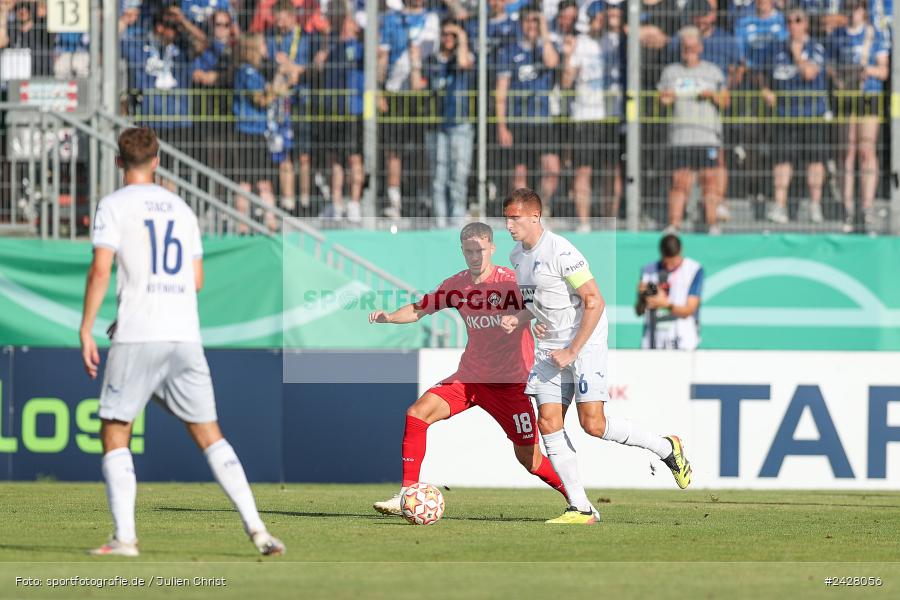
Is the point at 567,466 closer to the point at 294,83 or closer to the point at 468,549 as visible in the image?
the point at 468,549

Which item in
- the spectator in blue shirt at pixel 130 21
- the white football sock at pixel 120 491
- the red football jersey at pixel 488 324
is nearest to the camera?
the white football sock at pixel 120 491

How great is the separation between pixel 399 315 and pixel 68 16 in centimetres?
856

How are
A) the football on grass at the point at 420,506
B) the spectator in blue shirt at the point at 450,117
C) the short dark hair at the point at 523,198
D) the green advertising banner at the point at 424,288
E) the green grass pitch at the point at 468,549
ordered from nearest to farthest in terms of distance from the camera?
1. the green grass pitch at the point at 468,549
2. the football on grass at the point at 420,506
3. the short dark hair at the point at 523,198
4. the green advertising banner at the point at 424,288
5. the spectator in blue shirt at the point at 450,117

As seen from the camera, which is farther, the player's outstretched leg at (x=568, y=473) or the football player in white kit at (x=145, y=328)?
the player's outstretched leg at (x=568, y=473)

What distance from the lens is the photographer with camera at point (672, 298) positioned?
1692 centimetres

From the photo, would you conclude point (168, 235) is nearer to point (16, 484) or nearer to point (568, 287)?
point (568, 287)

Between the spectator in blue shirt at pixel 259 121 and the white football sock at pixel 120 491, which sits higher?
the spectator in blue shirt at pixel 259 121

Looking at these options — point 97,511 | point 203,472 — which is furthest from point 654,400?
point 97,511

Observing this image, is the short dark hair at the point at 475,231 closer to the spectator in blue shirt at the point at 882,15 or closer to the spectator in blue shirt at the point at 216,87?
the spectator in blue shirt at the point at 216,87

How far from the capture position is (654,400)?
1562 centimetres

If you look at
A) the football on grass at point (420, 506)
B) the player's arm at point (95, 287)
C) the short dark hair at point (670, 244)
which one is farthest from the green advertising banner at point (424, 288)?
the player's arm at point (95, 287)

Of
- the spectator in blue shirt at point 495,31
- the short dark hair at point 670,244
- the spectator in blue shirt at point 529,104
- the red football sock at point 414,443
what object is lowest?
the red football sock at point 414,443

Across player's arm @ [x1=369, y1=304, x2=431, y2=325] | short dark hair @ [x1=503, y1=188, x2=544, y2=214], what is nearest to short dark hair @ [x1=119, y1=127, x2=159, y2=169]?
player's arm @ [x1=369, y1=304, x2=431, y2=325]

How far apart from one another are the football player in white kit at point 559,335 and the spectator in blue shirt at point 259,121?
7399mm
